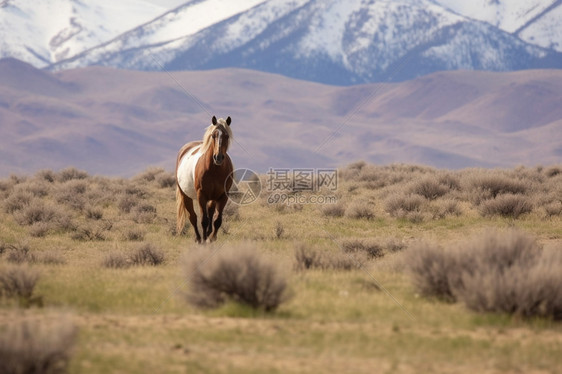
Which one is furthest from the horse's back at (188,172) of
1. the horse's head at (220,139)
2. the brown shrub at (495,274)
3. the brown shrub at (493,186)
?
the brown shrub at (493,186)

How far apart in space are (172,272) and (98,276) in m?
1.27

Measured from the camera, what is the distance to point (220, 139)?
1667 centimetres

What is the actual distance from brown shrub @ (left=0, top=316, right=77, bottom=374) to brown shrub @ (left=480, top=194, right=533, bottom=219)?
16.3 meters

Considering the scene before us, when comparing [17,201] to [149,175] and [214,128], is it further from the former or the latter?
[149,175]

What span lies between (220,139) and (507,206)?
9.28 metres

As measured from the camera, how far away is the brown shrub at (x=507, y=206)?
22.0m

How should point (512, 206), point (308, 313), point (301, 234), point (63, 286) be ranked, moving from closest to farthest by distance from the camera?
point (308, 313), point (63, 286), point (301, 234), point (512, 206)

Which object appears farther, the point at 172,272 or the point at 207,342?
the point at 172,272

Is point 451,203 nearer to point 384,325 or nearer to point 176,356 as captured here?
point 384,325

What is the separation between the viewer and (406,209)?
23.5 metres

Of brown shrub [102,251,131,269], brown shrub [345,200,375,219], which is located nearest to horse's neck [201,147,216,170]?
brown shrub [102,251,131,269]

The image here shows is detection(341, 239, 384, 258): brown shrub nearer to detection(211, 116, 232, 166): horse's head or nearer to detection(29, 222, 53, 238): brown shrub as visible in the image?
detection(211, 116, 232, 166): horse's head

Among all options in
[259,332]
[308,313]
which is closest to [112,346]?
[259,332]

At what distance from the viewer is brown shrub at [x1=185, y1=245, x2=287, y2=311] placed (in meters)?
10.5
